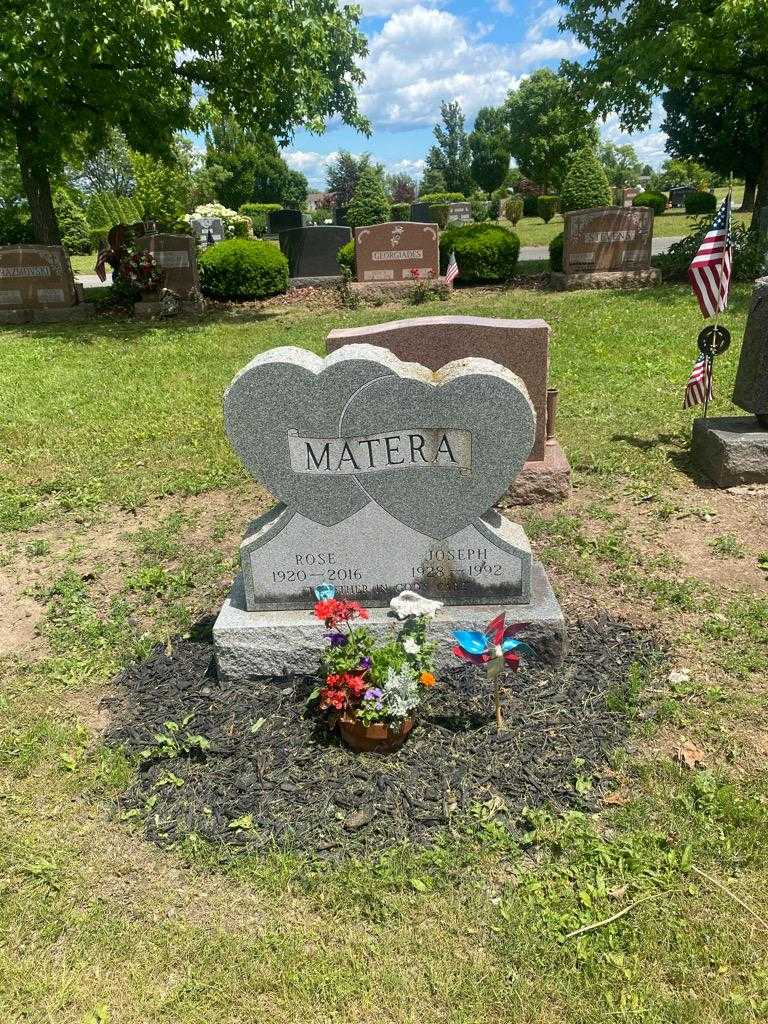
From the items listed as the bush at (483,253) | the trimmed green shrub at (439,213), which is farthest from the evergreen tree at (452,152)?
the bush at (483,253)

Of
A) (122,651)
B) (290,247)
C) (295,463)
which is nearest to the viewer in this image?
(295,463)

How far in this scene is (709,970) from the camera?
100 inches

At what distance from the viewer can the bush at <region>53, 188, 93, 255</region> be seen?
3491cm

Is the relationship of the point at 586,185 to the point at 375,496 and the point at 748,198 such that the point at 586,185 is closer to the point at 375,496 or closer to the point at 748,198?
the point at 748,198

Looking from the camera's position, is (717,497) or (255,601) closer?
(255,601)

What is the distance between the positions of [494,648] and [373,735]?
696 millimetres

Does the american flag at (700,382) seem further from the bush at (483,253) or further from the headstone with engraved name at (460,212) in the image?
Result: the headstone with engraved name at (460,212)

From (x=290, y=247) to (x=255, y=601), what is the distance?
56.2 feet

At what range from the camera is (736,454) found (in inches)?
243

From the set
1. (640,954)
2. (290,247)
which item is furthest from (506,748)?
(290,247)

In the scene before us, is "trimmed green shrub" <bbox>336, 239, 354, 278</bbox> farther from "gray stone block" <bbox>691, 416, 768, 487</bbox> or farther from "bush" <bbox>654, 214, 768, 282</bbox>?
"gray stone block" <bbox>691, 416, 768, 487</bbox>

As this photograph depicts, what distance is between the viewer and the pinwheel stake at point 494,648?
3.45 m

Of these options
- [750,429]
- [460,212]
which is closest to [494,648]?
[750,429]

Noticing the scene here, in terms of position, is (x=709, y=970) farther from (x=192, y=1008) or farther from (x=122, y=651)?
(x=122, y=651)
